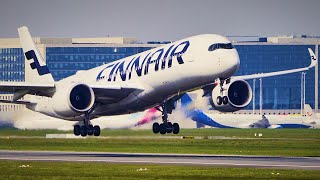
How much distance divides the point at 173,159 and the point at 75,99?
1191 centimetres

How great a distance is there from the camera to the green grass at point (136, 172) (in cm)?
5622

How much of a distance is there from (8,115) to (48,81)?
1481 centimetres

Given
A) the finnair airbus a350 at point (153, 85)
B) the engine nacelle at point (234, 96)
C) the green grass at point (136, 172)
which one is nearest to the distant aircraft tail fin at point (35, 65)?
the finnair airbus a350 at point (153, 85)

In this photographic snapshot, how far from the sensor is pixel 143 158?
2869 inches

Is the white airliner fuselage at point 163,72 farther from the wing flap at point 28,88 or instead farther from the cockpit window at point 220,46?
the wing flap at point 28,88

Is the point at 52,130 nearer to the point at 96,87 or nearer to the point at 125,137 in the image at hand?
the point at 125,137

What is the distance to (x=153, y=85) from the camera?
80.1 meters

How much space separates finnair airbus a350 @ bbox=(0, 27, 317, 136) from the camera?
75.4m

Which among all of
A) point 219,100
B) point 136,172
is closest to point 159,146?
point 219,100

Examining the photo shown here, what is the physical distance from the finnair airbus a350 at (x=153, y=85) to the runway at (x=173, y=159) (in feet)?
13.7

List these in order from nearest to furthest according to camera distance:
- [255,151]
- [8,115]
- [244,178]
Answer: [244,178] < [255,151] < [8,115]

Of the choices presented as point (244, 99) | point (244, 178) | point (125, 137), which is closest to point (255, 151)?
point (244, 99)

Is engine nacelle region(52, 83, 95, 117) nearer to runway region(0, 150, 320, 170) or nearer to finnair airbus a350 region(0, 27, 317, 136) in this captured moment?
finnair airbus a350 region(0, 27, 317, 136)

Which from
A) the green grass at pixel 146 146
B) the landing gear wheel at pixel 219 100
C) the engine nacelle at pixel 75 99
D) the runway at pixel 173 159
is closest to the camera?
the runway at pixel 173 159
